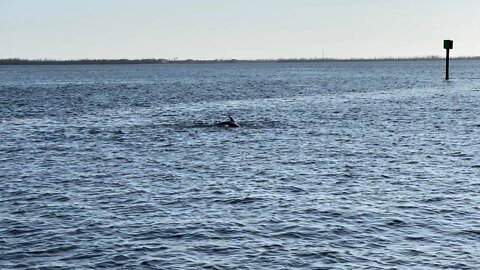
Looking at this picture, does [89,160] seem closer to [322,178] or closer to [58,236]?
[322,178]

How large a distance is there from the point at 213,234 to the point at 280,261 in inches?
148

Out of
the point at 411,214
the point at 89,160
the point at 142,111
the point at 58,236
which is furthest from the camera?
the point at 142,111

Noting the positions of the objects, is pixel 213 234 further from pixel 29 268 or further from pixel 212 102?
pixel 212 102

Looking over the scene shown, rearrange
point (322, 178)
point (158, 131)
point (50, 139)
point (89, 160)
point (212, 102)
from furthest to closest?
point (212, 102) → point (158, 131) → point (50, 139) → point (89, 160) → point (322, 178)

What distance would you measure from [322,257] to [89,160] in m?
22.7

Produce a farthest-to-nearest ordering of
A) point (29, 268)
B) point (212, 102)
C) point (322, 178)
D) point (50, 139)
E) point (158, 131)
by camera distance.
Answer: point (212, 102) < point (158, 131) < point (50, 139) < point (322, 178) < point (29, 268)

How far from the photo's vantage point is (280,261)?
21859 mm

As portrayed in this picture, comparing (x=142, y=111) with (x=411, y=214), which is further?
(x=142, y=111)

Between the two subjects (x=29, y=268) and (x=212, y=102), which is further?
(x=212, y=102)

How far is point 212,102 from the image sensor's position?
9544cm

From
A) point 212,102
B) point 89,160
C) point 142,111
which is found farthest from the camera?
point 212,102

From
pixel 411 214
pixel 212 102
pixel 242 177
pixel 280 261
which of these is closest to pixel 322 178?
pixel 242 177

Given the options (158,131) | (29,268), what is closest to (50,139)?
(158,131)

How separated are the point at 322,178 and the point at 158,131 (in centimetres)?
2519
